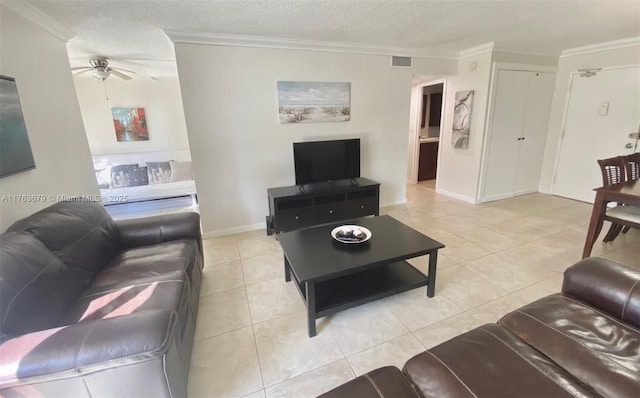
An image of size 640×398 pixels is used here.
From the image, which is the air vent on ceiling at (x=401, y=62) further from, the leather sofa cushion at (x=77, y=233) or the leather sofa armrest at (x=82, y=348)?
the leather sofa armrest at (x=82, y=348)

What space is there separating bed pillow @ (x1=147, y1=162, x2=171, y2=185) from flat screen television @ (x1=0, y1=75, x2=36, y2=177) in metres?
2.85

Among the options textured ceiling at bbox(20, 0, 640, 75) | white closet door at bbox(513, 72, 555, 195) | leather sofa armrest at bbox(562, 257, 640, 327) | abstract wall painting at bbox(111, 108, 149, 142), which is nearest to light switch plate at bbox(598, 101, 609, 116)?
white closet door at bbox(513, 72, 555, 195)

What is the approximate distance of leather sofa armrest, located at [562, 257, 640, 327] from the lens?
48.4 inches

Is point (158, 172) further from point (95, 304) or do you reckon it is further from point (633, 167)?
point (633, 167)

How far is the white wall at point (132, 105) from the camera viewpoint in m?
4.89

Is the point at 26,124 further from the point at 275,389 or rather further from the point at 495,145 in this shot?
the point at 495,145

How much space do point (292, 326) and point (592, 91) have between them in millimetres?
5233

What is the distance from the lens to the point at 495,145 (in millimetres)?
4262

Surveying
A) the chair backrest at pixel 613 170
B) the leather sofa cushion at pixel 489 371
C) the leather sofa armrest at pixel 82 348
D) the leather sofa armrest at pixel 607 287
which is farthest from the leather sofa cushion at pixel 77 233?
the chair backrest at pixel 613 170

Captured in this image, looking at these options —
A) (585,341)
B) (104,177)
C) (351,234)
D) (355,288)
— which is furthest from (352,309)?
(104,177)

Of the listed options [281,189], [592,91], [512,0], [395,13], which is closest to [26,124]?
[281,189]

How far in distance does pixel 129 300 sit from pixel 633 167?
438 centimetres

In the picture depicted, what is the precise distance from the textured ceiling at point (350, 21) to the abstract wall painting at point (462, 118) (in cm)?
77

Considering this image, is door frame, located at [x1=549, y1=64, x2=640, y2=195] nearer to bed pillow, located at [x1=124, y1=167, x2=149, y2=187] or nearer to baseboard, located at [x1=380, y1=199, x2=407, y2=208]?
baseboard, located at [x1=380, y1=199, x2=407, y2=208]
